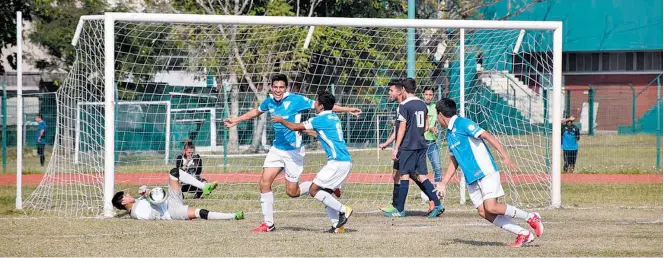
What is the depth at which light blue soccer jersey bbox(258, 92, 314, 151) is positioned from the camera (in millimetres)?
13117

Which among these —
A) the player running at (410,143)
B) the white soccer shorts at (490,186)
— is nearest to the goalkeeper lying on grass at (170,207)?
the player running at (410,143)

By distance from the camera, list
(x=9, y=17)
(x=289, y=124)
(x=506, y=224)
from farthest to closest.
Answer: (x=9, y=17) < (x=289, y=124) < (x=506, y=224)

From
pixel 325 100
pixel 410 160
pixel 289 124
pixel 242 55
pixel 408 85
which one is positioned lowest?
pixel 410 160

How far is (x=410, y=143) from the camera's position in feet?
47.7

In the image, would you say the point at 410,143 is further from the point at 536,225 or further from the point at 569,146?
the point at 569,146

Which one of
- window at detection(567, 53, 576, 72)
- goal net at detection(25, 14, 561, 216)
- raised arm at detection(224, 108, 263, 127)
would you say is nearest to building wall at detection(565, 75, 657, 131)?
window at detection(567, 53, 576, 72)

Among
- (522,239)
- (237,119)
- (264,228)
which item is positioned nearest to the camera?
(522,239)

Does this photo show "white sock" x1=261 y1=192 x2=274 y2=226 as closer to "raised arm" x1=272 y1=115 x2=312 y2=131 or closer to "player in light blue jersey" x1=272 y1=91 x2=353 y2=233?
"player in light blue jersey" x1=272 y1=91 x2=353 y2=233

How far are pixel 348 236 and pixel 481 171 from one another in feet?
6.02

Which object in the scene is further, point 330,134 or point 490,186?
point 330,134

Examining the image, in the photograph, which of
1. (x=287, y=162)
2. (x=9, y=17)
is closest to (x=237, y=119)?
(x=287, y=162)

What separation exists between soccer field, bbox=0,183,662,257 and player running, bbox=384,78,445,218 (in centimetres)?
38

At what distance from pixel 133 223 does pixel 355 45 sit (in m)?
6.13

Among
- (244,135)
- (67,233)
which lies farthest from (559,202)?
(244,135)
